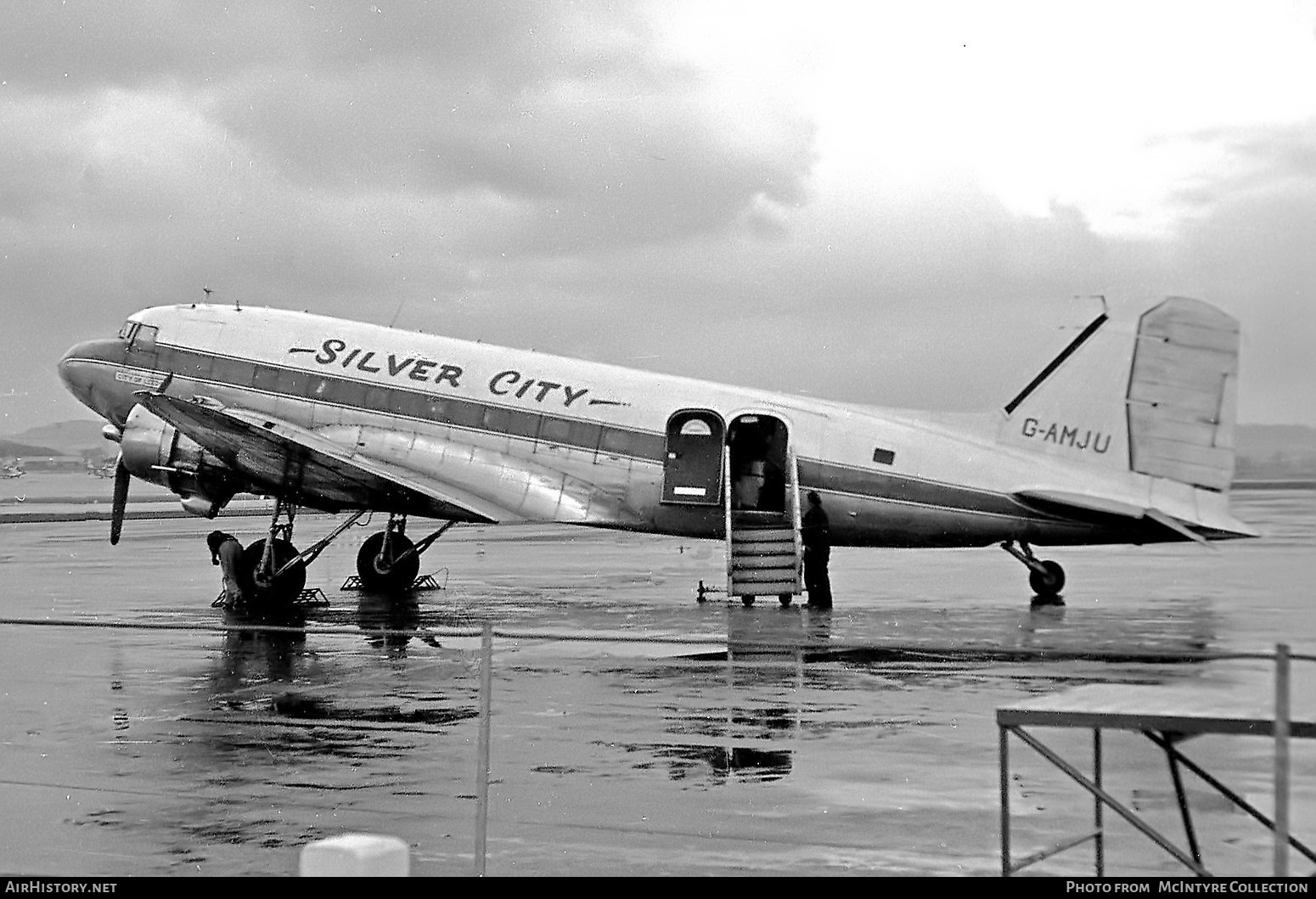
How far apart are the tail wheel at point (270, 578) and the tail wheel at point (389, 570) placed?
10.1 ft

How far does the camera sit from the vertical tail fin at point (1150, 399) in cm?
2117

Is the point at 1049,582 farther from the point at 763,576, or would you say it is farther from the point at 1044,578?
the point at 763,576

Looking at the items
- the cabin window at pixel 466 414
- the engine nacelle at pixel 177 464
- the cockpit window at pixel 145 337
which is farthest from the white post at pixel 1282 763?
the cockpit window at pixel 145 337

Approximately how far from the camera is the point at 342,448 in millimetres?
24094

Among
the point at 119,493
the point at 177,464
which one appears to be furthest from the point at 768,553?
the point at 119,493

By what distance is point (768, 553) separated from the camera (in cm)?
2283

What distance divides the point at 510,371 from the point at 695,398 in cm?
299

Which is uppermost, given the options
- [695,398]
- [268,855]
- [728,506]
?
[695,398]

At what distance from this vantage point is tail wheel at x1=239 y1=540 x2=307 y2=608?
2248 centimetres

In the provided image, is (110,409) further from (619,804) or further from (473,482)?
(619,804)

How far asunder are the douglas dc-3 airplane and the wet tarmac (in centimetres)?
135

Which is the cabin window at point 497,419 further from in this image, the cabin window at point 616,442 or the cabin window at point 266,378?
the cabin window at point 266,378

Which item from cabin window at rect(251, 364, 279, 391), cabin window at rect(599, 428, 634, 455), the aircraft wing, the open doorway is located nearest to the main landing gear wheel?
the open doorway

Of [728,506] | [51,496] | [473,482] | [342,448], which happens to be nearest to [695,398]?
[728,506]
